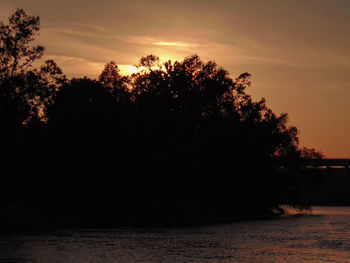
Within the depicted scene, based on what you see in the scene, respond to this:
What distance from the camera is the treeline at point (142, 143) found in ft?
263

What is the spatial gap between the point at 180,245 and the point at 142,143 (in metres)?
36.2

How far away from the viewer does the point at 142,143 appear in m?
89.3

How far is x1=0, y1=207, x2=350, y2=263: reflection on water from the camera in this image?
1773 inches

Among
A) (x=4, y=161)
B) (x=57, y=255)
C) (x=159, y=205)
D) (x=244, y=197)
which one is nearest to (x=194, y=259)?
(x=57, y=255)

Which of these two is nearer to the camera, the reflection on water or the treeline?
the reflection on water

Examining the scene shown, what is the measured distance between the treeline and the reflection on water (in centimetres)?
1384

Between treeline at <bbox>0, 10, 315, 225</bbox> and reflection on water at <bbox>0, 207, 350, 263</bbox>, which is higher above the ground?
treeline at <bbox>0, 10, 315, 225</bbox>

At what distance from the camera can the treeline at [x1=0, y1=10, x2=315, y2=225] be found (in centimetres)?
8012

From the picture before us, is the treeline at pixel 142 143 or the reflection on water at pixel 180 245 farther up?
the treeline at pixel 142 143

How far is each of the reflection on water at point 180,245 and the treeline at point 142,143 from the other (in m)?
13.8

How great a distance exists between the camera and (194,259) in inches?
1752

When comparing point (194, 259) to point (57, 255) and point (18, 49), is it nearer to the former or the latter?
point (57, 255)

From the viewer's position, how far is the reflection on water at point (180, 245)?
45031 mm

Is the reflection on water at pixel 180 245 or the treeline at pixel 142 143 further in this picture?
the treeline at pixel 142 143
